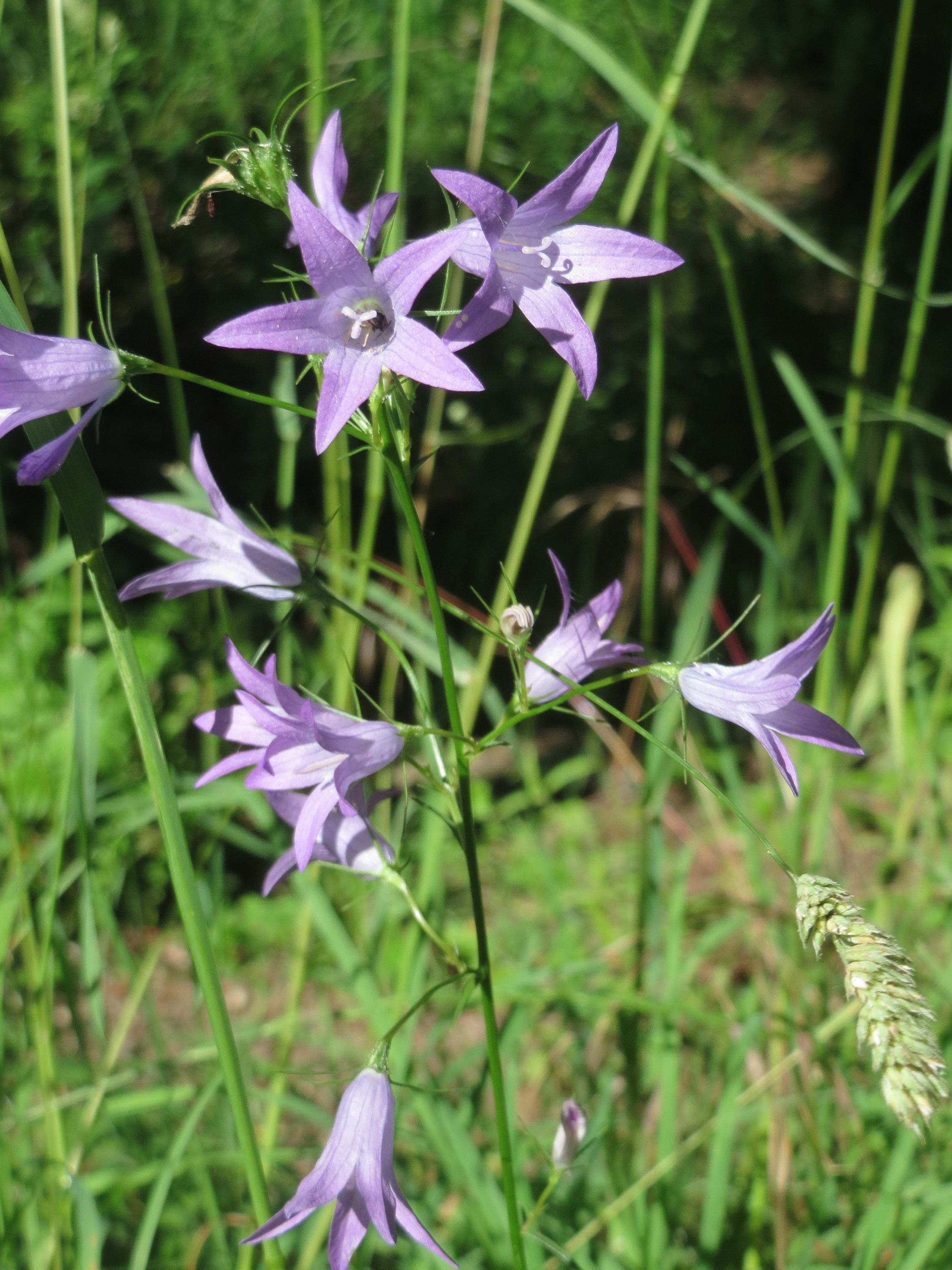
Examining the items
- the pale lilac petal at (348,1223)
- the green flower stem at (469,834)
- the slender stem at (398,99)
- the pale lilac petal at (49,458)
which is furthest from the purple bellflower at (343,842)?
the slender stem at (398,99)

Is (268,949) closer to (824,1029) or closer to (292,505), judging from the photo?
(292,505)

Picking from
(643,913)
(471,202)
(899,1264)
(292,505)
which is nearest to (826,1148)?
(899,1264)

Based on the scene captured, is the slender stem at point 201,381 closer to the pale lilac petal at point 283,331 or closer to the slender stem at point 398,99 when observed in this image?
the pale lilac petal at point 283,331

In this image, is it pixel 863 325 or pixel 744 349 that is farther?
pixel 863 325

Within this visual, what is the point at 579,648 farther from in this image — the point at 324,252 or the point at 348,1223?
the point at 348,1223

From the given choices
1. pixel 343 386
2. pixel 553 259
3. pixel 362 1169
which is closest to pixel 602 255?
pixel 553 259

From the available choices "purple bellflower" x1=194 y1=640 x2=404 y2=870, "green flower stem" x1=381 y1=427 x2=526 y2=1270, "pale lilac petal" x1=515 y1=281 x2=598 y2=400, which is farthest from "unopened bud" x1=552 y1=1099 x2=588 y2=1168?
"pale lilac petal" x1=515 y1=281 x2=598 y2=400
